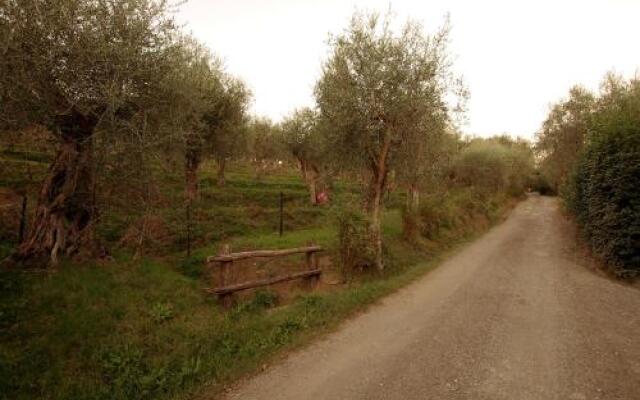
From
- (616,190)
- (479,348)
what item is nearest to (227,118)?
(479,348)

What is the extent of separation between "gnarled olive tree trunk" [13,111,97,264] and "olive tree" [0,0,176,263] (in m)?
0.02

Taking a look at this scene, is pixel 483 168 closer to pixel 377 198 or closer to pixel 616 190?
pixel 616 190

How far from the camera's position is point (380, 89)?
12977 millimetres

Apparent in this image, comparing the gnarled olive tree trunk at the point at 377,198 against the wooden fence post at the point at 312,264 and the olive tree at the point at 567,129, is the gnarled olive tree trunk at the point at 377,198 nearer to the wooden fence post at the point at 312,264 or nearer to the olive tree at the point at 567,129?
the wooden fence post at the point at 312,264

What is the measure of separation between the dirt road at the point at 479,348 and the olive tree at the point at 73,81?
7616mm

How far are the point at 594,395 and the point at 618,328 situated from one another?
390 centimetres

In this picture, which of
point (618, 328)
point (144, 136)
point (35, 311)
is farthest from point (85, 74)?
point (618, 328)

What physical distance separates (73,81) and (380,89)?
9570 mm

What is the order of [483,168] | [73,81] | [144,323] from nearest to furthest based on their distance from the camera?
1. [144,323]
2. [73,81]
3. [483,168]

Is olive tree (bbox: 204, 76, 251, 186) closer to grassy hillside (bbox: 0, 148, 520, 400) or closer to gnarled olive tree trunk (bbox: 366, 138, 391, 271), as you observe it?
grassy hillside (bbox: 0, 148, 520, 400)

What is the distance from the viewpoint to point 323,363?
20.6ft

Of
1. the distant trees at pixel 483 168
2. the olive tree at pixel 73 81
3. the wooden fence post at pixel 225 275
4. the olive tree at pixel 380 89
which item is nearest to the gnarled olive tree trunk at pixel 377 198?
the olive tree at pixel 380 89

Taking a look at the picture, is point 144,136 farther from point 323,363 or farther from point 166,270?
point 323,363

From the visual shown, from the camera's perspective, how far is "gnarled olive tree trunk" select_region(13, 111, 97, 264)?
9.91m
